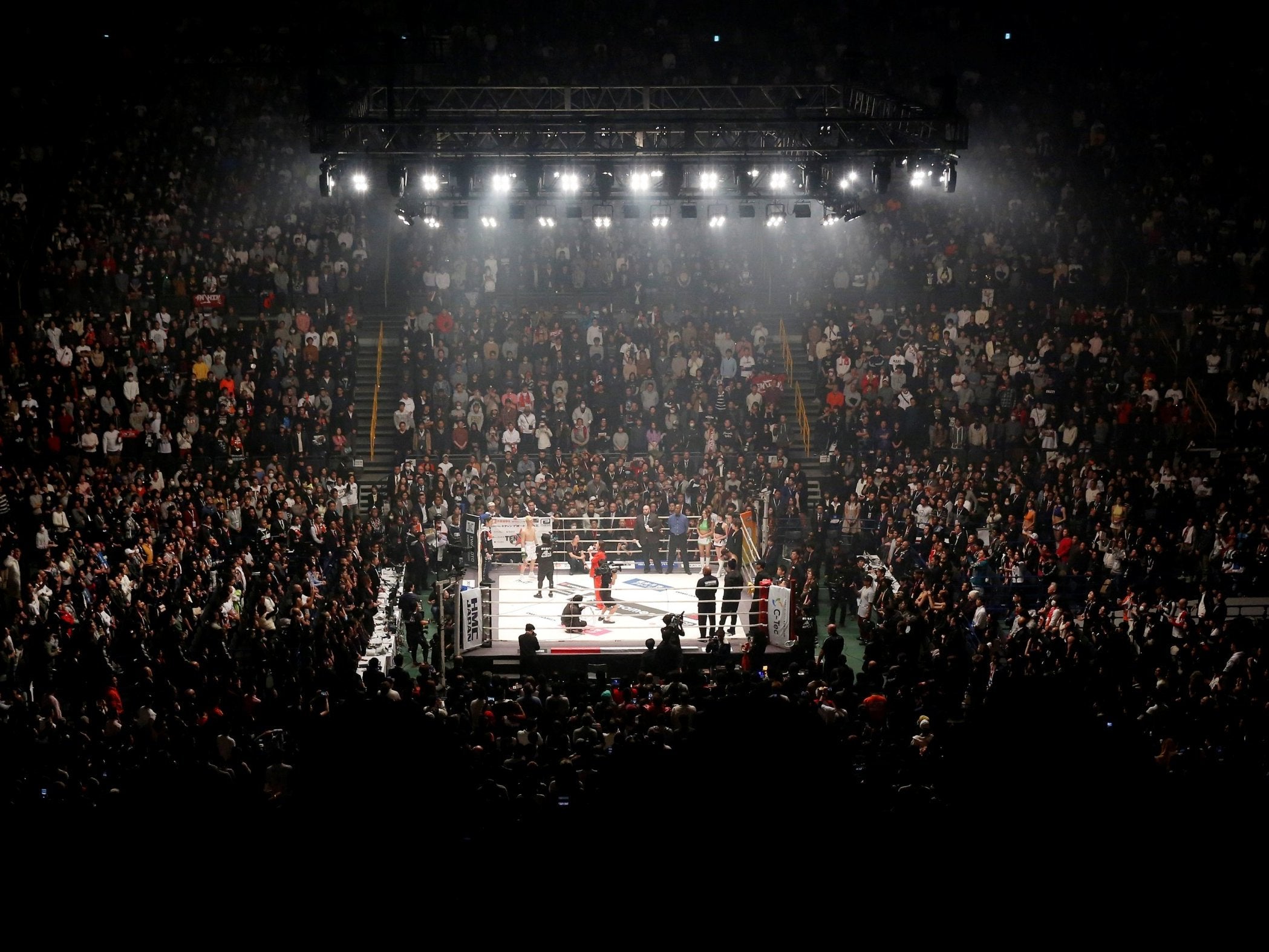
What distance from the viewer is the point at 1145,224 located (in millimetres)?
29594

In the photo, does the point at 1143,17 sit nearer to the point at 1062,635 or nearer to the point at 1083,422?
the point at 1083,422

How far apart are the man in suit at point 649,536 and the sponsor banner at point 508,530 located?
6.03 ft

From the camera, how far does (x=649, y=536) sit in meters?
22.5

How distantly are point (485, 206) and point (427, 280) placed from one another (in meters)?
4.91

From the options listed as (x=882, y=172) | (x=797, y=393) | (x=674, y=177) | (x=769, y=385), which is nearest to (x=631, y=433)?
(x=769, y=385)

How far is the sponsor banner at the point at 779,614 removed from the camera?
17.6 metres

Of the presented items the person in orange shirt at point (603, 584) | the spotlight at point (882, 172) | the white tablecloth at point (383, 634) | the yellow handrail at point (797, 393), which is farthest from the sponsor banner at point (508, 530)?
the spotlight at point (882, 172)

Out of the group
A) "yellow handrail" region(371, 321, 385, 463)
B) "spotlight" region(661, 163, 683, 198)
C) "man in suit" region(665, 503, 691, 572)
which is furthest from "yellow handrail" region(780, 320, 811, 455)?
"yellow handrail" region(371, 321, 385, 463)

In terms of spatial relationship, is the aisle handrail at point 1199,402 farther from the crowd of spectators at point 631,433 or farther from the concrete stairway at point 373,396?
the concrete stairway at point 373,396

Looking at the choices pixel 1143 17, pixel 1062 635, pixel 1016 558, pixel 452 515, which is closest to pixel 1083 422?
pixel 1016 558

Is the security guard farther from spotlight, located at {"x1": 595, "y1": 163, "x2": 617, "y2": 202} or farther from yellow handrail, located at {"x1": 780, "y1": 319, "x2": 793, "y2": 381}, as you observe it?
yellow handrail, located at {"x1": 780, "y1": 319, "x2": 793, "y2": 381}

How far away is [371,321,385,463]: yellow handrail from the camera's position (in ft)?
87.6

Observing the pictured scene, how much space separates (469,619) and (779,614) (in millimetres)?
4839

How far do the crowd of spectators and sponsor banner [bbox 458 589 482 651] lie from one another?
44.0 inches
